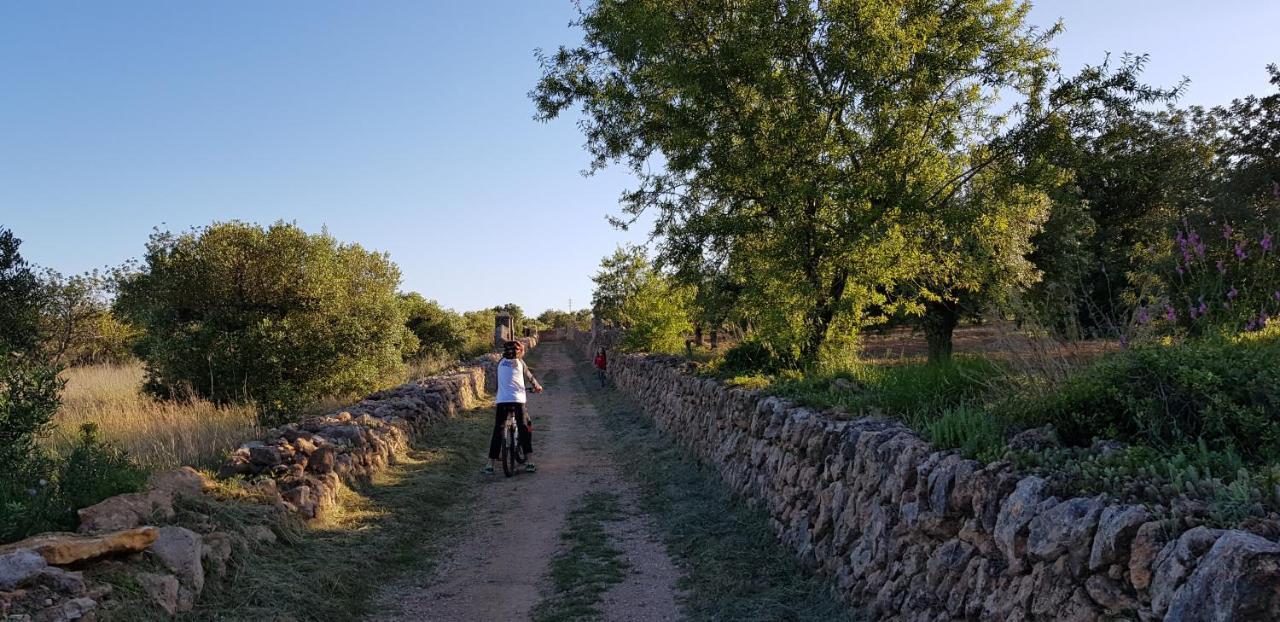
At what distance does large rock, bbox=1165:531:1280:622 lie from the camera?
2303mm

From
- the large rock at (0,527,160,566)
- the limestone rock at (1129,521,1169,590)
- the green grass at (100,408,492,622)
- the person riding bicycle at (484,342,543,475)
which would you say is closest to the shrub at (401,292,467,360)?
the person riding bicycle at (484,342,543,475)

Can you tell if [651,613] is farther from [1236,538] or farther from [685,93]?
[685,93]

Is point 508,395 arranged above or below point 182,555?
above

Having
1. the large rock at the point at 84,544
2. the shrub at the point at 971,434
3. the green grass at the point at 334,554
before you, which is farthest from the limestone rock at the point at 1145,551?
the large rock at the point at 84,544

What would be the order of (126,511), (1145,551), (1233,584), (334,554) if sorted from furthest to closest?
(334,554) → (126,511) → (1145,551) → (1233,584)

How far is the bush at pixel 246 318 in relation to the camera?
12.1 meters

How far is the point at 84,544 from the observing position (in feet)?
13.5

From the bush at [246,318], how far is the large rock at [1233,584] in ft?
40.1

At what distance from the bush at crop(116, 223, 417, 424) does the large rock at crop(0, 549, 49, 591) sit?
830cm

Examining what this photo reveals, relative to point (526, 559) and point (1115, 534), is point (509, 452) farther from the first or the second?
point (1115, 534)

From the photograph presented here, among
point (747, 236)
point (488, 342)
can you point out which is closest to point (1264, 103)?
point (747, 236)

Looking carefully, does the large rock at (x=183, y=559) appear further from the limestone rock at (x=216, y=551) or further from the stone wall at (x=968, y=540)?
the stone wall at (x=968, y=540)

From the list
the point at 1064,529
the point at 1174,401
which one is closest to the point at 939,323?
the point at 1174,401

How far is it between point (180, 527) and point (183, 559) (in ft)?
1.24
